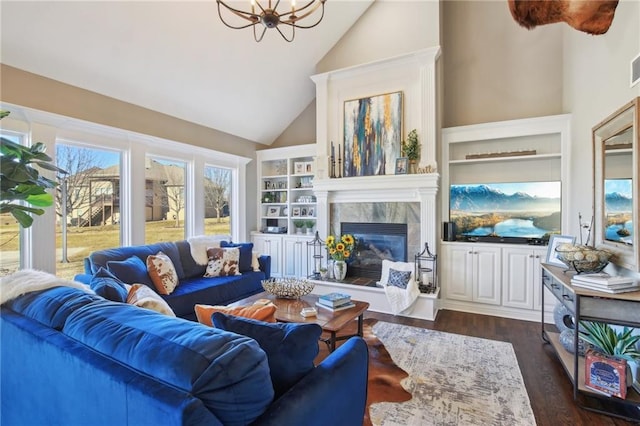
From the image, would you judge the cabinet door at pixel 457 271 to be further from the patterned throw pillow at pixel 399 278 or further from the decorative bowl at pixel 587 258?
the decorative bowl at pixel 587 258

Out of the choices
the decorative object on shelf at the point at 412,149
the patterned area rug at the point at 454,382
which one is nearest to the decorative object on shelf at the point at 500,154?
the decorative object on shelf at the point at 412,149

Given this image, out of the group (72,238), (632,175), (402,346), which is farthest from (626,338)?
(72,238)

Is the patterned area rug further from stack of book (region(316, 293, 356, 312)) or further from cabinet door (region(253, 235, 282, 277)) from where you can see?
cabinet door (region(253, 235, 282, 277))

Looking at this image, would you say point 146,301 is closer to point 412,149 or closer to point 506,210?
point 412,149

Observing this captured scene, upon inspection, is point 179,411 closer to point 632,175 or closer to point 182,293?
point 182,293

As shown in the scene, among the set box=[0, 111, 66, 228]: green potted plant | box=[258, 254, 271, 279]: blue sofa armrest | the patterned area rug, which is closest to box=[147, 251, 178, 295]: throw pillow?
box=[258, 254, 271, 279]: blue sofa armrest

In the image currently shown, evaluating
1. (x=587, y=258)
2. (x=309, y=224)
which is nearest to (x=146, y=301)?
(x=587, y=258)

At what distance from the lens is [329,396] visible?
3.80 feet

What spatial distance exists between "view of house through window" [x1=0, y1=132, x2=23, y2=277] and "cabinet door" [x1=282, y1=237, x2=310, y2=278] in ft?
11.2

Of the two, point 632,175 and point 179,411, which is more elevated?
point 632,175

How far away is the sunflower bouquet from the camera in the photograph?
436 centimetres

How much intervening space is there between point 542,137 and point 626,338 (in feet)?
8.79

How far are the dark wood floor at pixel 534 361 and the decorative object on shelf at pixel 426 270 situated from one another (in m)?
0.38

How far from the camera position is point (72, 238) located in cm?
338
